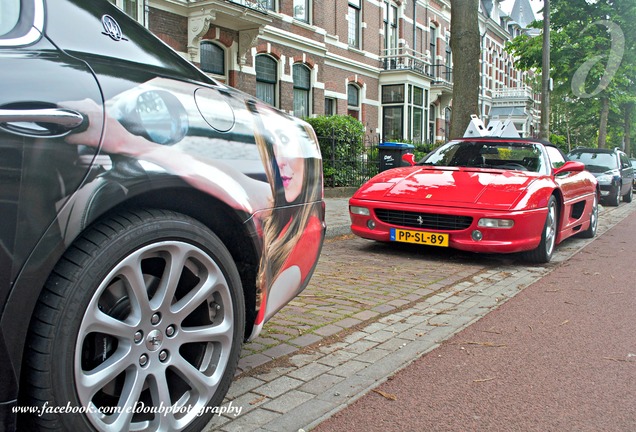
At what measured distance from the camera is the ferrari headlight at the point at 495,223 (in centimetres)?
620

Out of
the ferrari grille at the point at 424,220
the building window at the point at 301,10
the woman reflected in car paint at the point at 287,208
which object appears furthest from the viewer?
the building window at the point at 301,10

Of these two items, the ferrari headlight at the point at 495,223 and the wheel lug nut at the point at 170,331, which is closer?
the wheel lug nut at the point at 170,331

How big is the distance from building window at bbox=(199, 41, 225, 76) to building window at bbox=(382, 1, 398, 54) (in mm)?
12111

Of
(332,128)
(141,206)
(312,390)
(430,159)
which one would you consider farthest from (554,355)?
(332,128)

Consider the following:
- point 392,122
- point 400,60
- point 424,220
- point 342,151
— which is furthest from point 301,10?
point 424,220

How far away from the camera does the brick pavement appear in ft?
9.41

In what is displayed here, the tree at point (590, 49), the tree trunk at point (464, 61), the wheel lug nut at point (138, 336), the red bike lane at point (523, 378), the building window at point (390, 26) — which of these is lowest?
the red bike lane at point (523, 378)

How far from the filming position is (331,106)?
24.4 metres

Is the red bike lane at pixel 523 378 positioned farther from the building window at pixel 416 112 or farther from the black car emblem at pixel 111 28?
the building window at pixel 416 112

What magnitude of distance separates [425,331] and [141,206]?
251 cm

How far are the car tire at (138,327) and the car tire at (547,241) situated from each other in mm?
5076

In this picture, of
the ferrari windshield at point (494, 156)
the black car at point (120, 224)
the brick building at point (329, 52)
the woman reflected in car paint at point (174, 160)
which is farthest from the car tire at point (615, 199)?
the woman reflected in car paint at point (174, 160)

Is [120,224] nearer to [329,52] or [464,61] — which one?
[464,61]

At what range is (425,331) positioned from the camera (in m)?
4.10
